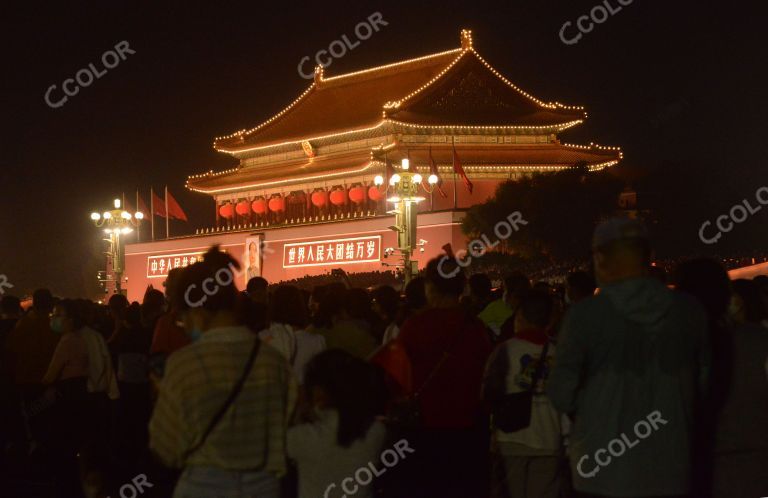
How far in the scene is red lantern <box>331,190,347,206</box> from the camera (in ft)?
119

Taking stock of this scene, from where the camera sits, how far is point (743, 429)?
4422mm

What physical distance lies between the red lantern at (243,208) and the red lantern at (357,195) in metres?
5.63

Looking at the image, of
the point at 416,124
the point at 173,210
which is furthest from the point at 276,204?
the point at 416,124

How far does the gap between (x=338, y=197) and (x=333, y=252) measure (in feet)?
11.8

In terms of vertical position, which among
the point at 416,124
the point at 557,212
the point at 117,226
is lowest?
the point at 557,212

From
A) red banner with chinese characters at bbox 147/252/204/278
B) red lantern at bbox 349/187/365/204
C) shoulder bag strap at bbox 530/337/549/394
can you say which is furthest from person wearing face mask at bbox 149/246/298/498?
red banner with chinese characters at bbox 147/252/204/278

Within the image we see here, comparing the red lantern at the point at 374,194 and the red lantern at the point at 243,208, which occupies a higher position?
the red lantern at the point at 243,208

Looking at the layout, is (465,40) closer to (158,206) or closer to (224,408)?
(158,206)

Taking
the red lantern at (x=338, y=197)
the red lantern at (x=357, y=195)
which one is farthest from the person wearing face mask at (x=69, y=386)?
the red lantern at (x=338, y=197)

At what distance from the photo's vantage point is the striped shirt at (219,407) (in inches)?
143

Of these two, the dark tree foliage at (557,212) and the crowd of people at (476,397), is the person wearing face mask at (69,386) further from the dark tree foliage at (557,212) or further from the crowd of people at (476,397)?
the dark tree foliage at (557,212)

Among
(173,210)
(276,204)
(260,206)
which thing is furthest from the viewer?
(260,206)

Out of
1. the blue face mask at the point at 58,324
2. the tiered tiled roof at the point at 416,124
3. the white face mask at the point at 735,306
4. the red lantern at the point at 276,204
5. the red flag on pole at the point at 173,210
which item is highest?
the tiered tiled roof at the point at 416,124

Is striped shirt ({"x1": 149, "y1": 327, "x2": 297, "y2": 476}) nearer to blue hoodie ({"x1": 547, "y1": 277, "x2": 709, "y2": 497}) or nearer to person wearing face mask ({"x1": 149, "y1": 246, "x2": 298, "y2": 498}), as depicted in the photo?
person wearing face mask ({"x1": 149, "y1": 246, "x2": 298, "y2": 498})
